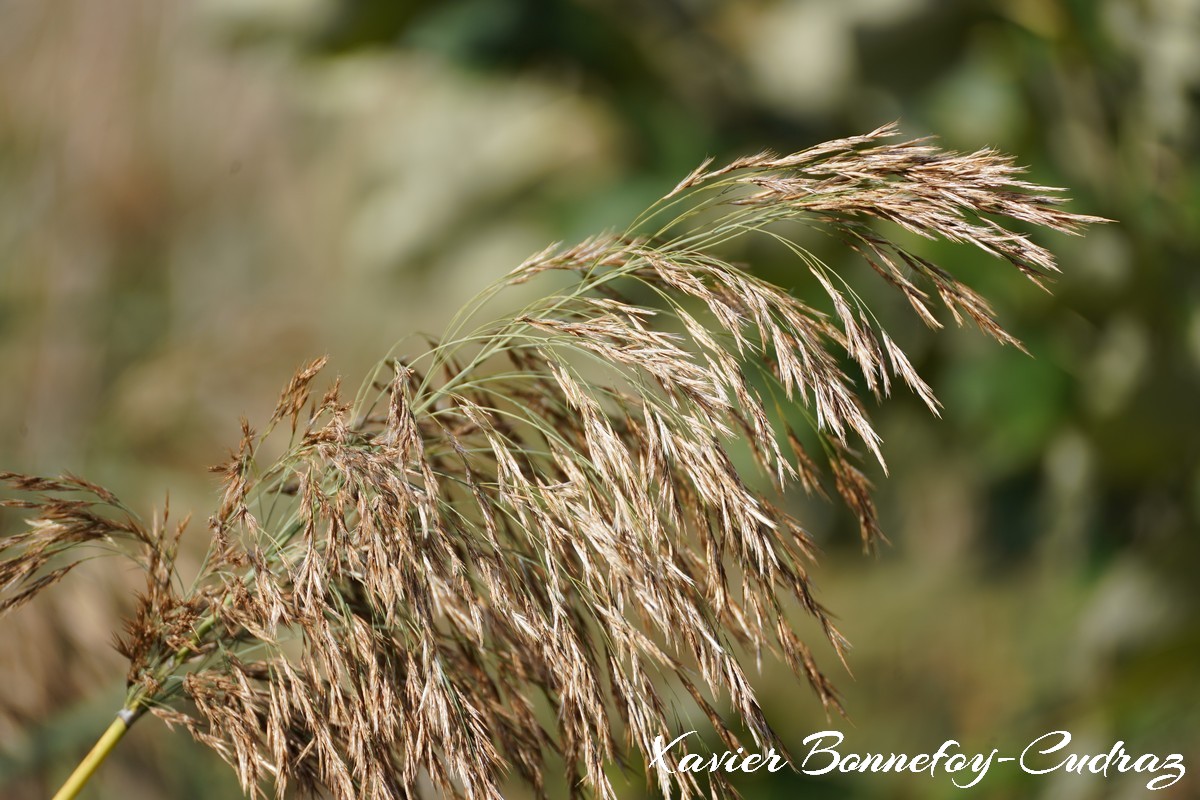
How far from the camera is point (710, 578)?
2.67ft

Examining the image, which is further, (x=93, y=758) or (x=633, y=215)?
(x=633, y=215)

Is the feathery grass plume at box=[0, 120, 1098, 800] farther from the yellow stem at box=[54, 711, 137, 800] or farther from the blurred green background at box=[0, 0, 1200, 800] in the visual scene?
the blurred green background at box=[0, 0, 1200, 800]

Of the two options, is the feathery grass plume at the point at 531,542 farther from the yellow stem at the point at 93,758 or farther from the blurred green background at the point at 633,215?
the blurred green background at the point at 633,215

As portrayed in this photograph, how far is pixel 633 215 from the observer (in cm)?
250

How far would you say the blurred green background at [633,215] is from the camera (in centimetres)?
234

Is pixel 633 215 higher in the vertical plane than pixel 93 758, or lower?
higher

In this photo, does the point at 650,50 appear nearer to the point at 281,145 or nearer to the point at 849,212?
the point at 281,145

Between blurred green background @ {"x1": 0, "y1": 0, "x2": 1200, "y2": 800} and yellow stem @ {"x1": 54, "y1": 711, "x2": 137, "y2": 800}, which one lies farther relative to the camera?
blurred green background @ {"x1": 0, "y1": 0, "x2": 1200, "y2": 800}

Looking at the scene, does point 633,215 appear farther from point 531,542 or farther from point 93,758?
point 93,758

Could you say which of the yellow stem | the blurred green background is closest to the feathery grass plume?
the yellow stem

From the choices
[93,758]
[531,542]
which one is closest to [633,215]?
[531,542]

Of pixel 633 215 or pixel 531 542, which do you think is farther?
pixel 633 215

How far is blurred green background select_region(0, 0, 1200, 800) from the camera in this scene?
234cm

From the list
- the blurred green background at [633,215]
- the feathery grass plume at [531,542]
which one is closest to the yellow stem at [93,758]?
the feathery grass plume at [531,542]
